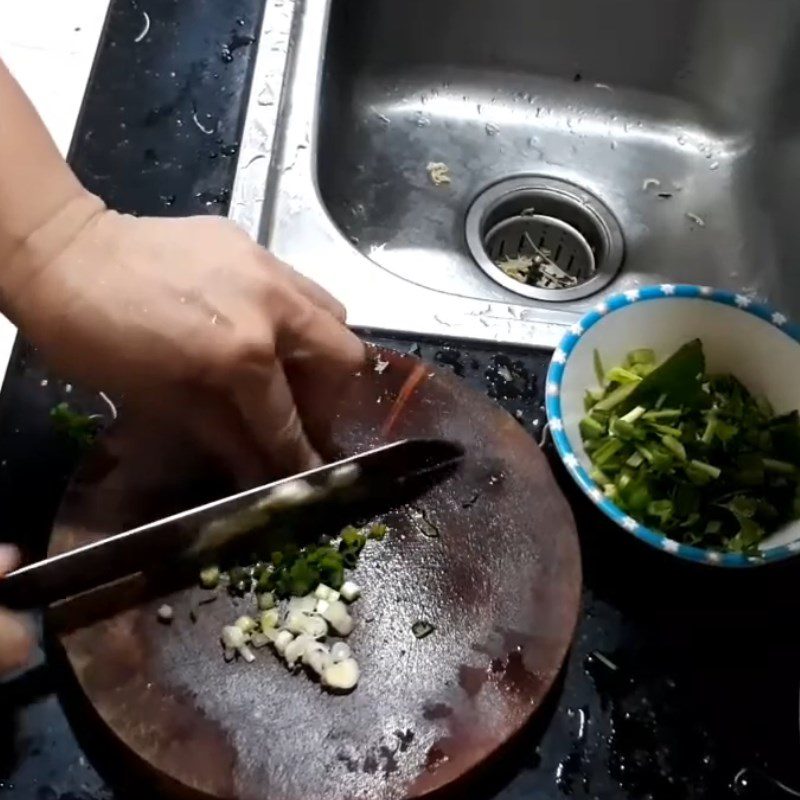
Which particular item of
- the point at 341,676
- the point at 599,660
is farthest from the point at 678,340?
the point at 341,676

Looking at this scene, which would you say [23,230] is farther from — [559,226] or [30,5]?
[559,226]

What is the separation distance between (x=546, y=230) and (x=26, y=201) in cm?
64

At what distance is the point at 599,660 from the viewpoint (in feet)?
2.07

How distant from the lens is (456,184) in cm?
105

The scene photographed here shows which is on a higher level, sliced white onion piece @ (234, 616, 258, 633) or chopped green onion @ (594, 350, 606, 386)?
chopped green onion @ (594, 350, 606, 386)

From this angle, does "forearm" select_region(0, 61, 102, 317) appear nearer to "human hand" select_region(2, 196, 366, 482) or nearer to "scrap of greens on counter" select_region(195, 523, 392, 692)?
"human hand" select_region(2, 196, 366, 482)

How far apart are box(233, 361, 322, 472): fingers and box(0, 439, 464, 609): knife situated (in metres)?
0.02

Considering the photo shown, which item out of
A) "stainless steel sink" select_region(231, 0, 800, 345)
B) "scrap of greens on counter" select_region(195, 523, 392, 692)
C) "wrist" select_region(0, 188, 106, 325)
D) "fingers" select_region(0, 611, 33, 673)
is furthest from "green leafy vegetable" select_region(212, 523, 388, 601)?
"stainless steel sink" select_region(231, 0, 800, 345)

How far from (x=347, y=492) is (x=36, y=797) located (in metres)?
0.25

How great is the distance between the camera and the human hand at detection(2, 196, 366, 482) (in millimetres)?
501

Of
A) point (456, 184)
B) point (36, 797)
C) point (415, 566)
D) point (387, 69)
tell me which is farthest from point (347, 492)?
point (387, 69)

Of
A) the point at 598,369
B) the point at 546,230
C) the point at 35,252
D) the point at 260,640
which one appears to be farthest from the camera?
the point at 546,230

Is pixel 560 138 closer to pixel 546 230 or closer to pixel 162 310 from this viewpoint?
pixel 546 230

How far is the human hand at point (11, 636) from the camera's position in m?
0.55
